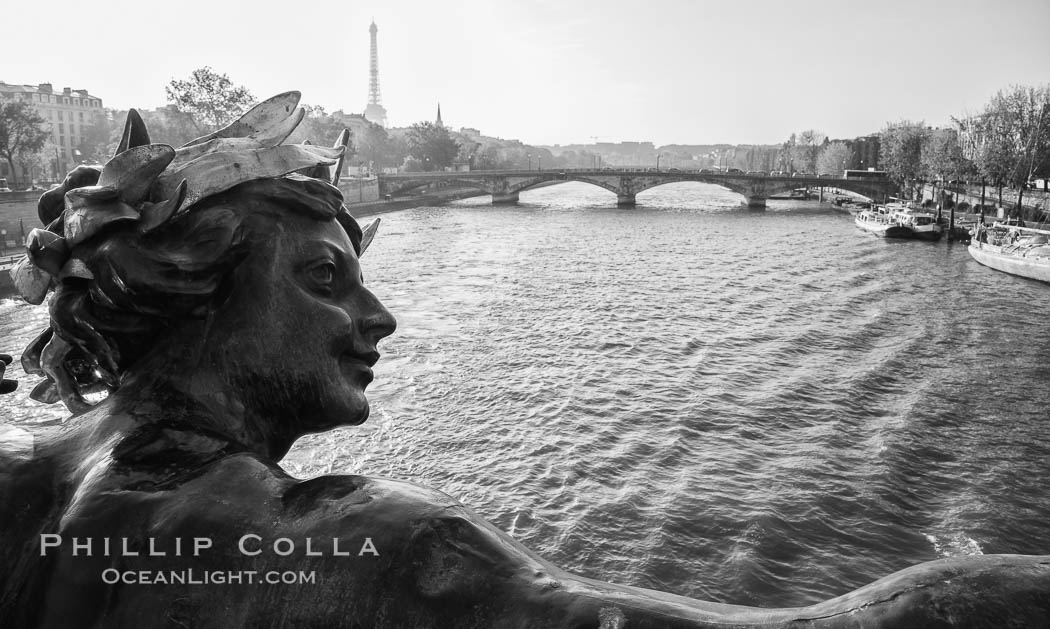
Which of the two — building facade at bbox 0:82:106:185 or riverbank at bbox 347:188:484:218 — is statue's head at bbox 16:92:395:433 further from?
building facade at bbox 0:82:106:185

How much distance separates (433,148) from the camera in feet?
303

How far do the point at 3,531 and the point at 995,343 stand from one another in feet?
82.6

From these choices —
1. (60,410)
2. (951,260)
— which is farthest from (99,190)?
(951,260)

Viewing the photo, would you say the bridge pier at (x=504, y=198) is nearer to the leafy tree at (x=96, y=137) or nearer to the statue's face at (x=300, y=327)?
the leafy tree at (x=96, y=137)

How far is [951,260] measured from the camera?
125ft

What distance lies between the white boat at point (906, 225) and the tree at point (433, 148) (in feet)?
181

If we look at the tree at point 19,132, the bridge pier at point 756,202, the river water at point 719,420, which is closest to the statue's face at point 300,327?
the river water at point 719,420

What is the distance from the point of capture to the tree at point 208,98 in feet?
184

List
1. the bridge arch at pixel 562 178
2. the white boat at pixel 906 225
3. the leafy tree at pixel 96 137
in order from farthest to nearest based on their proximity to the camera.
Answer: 1. the leafy tree at pixel 96 137
2. the bridge arch at pixel 562 178
3. the white boat at pixel 906 225

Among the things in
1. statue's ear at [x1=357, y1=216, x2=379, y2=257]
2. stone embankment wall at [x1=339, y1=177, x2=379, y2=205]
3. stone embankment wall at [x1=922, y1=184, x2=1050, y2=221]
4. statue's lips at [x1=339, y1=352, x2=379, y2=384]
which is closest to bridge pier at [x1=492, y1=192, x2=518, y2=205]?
stone embankment wall at [x1=339, y1=177, x2=379, y2=205]

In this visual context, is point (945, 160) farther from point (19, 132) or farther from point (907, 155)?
point (19, 132)

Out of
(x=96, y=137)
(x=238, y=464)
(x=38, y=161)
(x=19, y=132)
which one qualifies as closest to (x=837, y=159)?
(x=38, y=161)

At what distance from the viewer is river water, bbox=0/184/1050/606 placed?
1155cm

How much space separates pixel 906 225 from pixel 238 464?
50.1 metres
